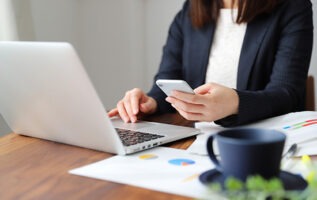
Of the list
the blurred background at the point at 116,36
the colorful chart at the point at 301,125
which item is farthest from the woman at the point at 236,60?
the blurred background at the point at 116,36

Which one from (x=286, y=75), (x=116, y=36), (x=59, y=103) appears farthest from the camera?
(x=116, y=36)

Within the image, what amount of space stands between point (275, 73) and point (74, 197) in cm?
79

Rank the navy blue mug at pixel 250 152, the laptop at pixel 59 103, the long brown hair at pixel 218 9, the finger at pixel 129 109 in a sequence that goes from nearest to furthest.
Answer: the navy blue mug at pixel 250 152 → the laptop at pixel 59 103 → the finger at pixel 129 109 → the long brown hair at pixel 218 9

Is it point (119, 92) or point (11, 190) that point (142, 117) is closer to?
point (11, 190)

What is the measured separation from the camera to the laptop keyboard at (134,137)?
2.65 feet

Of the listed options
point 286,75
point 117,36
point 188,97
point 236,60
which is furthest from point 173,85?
point 117,36

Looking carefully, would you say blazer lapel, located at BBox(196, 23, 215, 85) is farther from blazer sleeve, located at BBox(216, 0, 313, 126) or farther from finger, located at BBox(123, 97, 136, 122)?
finger, located at BBox(123, 97, 136, 122)

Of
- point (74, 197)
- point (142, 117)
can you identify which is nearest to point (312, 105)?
point (142, 117)

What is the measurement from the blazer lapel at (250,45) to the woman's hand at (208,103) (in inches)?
16.4

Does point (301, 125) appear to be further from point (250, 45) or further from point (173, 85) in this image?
point (250, 45)

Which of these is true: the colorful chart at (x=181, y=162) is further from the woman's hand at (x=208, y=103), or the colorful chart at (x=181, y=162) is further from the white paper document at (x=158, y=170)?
the woman's hand at (x=208, y=103)

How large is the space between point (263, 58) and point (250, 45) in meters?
0.05

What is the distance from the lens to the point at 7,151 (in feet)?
2.77

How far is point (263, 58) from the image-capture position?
133 centimetres
